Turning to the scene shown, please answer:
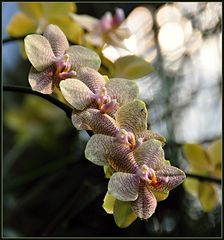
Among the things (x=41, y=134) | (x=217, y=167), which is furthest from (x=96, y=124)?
(x=41, y=134)

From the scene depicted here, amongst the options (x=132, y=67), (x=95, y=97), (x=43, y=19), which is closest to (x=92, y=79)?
(x=95, y=97)

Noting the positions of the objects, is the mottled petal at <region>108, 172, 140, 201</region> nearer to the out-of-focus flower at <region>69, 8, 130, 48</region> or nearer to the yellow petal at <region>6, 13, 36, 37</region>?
the out-of-focus flower at <region>69, 8, 130, 48</region>

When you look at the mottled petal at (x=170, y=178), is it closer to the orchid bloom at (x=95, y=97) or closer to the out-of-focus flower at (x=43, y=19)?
the orchid bloom at (x=95, y=97)

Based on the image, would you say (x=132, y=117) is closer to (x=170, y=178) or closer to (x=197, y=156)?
(x=170, y=178)

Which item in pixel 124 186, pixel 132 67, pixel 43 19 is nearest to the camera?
pixel 124 186

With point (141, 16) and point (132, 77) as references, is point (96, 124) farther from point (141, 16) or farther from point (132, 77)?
point (141, 16)

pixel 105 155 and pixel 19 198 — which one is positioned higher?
pixel 105 155

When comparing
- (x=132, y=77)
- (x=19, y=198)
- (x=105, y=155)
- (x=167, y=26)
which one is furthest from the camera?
(x=19, y=198)
